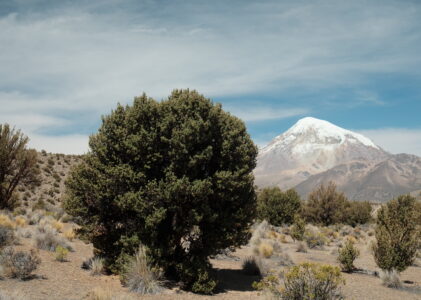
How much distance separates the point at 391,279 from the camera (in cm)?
1506

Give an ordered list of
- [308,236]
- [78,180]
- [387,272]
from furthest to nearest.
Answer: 1. [308,236]
2. [387,272]
3. [78,180]

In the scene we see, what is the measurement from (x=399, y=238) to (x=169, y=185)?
10.3 m

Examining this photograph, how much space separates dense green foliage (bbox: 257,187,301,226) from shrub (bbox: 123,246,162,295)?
28458 millimetres

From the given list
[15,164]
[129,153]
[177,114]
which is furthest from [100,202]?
[15,164]

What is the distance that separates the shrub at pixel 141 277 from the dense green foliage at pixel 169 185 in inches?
17.5

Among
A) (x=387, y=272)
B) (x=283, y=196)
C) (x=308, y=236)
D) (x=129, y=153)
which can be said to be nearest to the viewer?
(x=129, y=153)

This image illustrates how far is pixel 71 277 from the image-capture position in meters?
13.0

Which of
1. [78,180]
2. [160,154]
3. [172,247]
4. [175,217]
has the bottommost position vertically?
[172,247]

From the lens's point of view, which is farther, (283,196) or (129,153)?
(283,196)

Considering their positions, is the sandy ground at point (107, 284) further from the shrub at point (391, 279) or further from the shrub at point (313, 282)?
the shrub at point (313, 282)

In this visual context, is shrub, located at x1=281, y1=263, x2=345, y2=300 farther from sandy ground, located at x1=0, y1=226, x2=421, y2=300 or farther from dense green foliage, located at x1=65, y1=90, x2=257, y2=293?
dense green foliage, located at x1=65, y1=90, x2=257, y2=293

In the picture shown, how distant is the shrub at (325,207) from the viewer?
45281mm

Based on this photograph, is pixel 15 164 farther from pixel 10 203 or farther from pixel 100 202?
pixel 100 202

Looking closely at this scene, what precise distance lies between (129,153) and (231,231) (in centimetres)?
427
